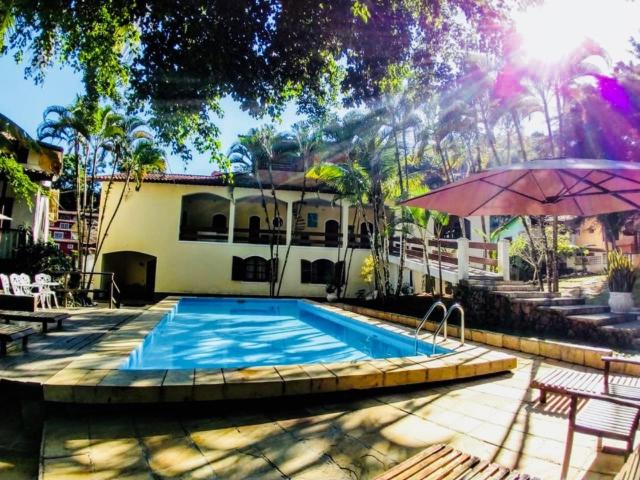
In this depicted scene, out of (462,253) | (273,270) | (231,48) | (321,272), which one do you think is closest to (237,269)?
(273,270)

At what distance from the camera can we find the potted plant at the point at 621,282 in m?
7.72

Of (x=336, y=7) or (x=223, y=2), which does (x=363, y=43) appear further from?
(x=223, y=2)

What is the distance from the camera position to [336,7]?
20.0 ft

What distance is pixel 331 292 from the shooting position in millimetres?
19203

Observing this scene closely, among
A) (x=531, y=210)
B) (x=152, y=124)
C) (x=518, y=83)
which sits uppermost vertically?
(x=518, y=83)

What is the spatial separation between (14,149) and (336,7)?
13.3 meters

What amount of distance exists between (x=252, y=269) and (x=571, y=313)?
50.0ft

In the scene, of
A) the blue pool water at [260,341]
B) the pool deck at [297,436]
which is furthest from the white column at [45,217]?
the pool deck at [297,436]

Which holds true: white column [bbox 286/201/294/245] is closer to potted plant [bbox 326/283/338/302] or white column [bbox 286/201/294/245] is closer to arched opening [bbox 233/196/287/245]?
arched opening [bbox 233/196/287/245]

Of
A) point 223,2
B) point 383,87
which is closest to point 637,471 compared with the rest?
point 223,2

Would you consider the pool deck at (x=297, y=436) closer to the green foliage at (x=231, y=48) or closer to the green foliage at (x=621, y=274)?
the green foliage at (x=231, y=48)

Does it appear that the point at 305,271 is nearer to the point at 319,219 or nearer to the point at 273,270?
the point at 273,270

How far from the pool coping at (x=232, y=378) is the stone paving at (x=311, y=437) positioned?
0.13 metres

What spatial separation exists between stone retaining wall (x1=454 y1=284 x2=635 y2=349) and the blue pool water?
8.57 ft
